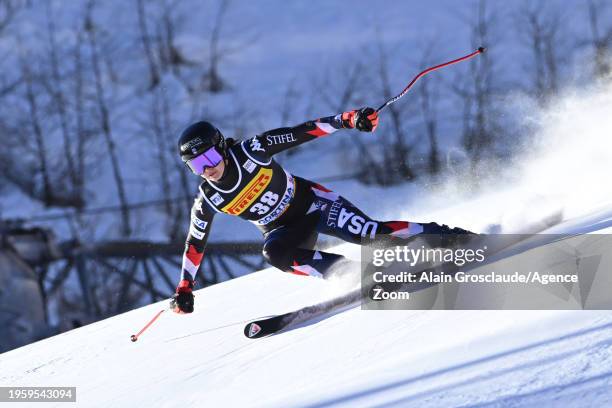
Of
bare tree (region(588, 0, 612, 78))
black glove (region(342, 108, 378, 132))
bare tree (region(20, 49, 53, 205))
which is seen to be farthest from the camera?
bare tree (region(20, 49, 53, 205))

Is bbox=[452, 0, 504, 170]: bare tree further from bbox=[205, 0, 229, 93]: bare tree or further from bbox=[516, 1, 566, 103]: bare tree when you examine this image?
bbox=[205, 0, 229, 93]: bare tree

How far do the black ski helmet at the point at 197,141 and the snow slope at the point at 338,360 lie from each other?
1.18m

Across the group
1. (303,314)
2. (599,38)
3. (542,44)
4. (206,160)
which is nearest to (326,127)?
(206,160)

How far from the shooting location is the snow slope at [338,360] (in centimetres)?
268

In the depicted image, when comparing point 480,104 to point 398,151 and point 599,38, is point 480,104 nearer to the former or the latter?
point 398,151

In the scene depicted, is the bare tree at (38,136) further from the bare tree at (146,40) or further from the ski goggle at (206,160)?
the ski goggle at (206,160)

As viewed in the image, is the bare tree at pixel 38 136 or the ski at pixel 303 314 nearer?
the ski at pixel 303 314

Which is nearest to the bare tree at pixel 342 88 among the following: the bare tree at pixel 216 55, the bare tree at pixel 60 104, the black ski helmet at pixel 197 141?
the bare tree at pixel 216 55

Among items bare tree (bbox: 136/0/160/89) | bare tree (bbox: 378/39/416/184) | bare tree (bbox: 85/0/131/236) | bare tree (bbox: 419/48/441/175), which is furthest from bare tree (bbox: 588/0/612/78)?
bare tree (bbox: 136/0/160/89)

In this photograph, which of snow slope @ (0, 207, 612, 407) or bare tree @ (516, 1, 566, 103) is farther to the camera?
bare tree @ (516, 1, 566, 103)

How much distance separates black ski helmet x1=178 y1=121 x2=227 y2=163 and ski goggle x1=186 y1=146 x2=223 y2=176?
0.02 m

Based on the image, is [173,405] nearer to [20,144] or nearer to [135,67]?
[20,144]

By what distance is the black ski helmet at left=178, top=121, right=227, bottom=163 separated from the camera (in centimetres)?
439

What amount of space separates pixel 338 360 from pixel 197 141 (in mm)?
1616
